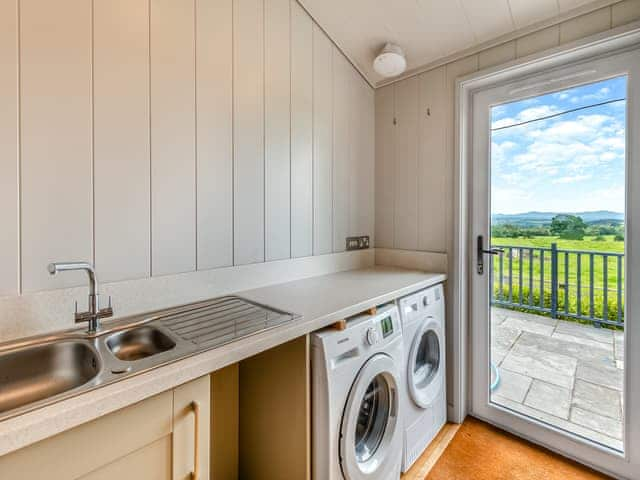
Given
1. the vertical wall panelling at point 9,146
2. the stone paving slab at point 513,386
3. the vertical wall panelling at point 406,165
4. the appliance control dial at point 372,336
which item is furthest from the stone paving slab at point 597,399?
the vertical wall panelling at point 9,146

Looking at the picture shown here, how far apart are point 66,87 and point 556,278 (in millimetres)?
2380

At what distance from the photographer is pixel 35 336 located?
931 millimetres

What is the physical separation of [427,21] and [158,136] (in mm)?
1606

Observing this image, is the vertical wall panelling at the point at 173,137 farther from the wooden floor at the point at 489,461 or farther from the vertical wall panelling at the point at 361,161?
the wooden floor at the point at 489,461

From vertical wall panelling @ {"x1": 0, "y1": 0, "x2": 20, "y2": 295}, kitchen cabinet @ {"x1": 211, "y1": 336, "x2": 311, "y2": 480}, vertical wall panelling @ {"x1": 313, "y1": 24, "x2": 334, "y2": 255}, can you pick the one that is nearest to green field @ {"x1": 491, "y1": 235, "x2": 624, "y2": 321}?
vertical wall panelling @ {"x1": 313, "y1": 24, "x2": 334, "y2": 255}

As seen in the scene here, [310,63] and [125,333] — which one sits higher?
[310,63]

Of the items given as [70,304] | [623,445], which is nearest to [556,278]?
[623,445]

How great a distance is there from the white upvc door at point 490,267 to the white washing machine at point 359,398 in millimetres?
836

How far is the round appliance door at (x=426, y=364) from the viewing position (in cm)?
159

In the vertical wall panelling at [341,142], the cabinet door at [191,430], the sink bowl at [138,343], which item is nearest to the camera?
the cabinet door at [191,430]

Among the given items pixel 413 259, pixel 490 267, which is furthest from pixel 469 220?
pixel 413 259

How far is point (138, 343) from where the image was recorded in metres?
1.06

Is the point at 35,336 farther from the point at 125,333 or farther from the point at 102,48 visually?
the point at 102,48

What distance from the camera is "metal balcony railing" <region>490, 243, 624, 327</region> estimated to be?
5.10 ft
